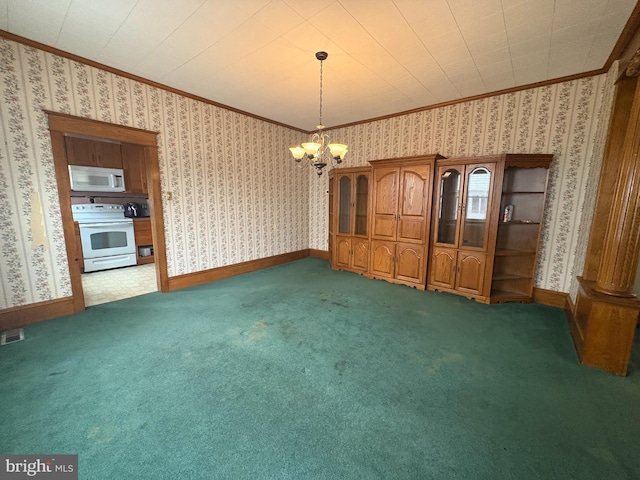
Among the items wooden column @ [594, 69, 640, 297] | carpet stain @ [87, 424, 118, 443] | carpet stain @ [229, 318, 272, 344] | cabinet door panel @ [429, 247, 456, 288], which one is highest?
wooden column @ [594, 69, 640, 297]

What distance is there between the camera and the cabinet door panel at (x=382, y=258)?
14.4 feet

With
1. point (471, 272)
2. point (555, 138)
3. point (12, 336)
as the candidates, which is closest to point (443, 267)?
point (471, 272)

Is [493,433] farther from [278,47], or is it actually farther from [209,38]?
[209,38]

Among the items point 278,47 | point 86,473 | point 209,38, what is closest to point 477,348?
point 86,473

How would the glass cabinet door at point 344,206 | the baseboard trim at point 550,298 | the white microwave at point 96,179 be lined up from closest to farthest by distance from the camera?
the baseboard trim at point 550,298 → the white microwave at point 96,179 → the glass cabinet door at point 344,206

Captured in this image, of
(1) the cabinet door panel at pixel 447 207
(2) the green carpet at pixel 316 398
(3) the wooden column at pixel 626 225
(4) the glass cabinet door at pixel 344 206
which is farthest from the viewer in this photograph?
(4) the glass cabinet door at pixel 344 206

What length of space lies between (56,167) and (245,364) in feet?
10.1

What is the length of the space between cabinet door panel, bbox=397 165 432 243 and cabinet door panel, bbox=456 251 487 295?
0.65 meters

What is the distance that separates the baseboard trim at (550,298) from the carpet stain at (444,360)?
220 centimetres

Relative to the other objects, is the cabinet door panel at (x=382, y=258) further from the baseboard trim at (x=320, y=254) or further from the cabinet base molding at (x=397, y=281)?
the baseboard trim at (x=320, y=254)

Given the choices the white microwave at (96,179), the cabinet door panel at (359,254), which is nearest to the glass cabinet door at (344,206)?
the cabinet door panel at (359,254)

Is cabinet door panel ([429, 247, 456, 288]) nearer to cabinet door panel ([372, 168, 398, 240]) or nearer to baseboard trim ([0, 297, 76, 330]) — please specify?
cabinet door panel ([372, 168, 398, 240])

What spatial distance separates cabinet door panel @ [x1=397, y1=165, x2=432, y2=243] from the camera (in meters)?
3.91

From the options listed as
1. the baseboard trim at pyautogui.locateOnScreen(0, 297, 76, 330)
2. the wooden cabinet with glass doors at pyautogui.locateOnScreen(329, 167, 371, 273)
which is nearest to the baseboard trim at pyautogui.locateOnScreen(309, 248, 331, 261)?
the wooden cabinet with glass doors at pyautogui.locateOnScreen(329, 167, 371, 273)
